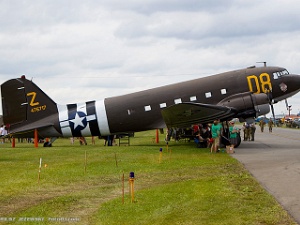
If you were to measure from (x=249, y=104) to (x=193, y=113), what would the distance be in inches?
135

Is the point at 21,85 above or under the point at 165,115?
above

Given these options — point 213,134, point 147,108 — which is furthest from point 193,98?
point 213,134

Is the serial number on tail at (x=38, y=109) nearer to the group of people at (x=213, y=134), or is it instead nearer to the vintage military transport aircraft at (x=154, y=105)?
the vintage military transport aircraft at (x=154, y=105)

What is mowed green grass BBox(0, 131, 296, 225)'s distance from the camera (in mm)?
9273

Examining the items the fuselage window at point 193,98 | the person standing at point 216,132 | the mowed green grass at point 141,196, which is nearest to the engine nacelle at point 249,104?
the fuselage window at point 193,98

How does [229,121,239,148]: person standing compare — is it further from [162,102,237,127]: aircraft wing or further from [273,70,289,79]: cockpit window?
[273,70,289,79]: cockpit window

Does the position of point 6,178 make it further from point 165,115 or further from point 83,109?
point 83,109

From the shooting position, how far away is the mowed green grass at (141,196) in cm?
927

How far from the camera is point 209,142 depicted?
28.0m

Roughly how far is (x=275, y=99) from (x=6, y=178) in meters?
18.4

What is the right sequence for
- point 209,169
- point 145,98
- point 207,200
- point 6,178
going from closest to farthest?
point 207,200 < point 6,178 < point 209,169 < point 145,98

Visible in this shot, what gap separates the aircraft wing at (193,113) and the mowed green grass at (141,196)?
756cm

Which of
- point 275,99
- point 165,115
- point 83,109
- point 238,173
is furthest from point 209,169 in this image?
point 83,109

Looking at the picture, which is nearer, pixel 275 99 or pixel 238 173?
pixel 238 173
